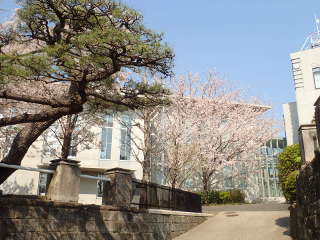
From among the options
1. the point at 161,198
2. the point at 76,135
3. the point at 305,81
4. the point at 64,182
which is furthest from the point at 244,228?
the point at 305,81

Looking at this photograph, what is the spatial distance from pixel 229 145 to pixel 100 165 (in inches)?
409

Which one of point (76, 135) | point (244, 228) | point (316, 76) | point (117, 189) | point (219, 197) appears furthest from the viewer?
point (219, 197)

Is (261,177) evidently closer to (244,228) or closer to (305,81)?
(305,81)

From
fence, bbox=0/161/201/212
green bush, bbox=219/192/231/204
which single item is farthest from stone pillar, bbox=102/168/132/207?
green bush, bbox=219/192/231/204

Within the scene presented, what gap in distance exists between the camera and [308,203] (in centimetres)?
782

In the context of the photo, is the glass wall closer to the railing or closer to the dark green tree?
the railing

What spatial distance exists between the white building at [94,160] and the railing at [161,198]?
9.98 m

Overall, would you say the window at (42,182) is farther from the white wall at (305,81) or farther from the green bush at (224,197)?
the white wall at (305,81)

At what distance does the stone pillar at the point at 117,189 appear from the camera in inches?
389

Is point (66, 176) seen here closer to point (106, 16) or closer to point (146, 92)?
point (146, 92)

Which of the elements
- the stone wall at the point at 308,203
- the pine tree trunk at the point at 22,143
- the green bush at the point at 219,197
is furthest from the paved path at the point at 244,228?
the green bush at the point at 219,197

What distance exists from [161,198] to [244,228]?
3509 millimetres

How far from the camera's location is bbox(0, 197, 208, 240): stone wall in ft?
22.9

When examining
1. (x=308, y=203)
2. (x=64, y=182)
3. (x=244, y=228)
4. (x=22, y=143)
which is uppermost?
(x=22, y=143)
